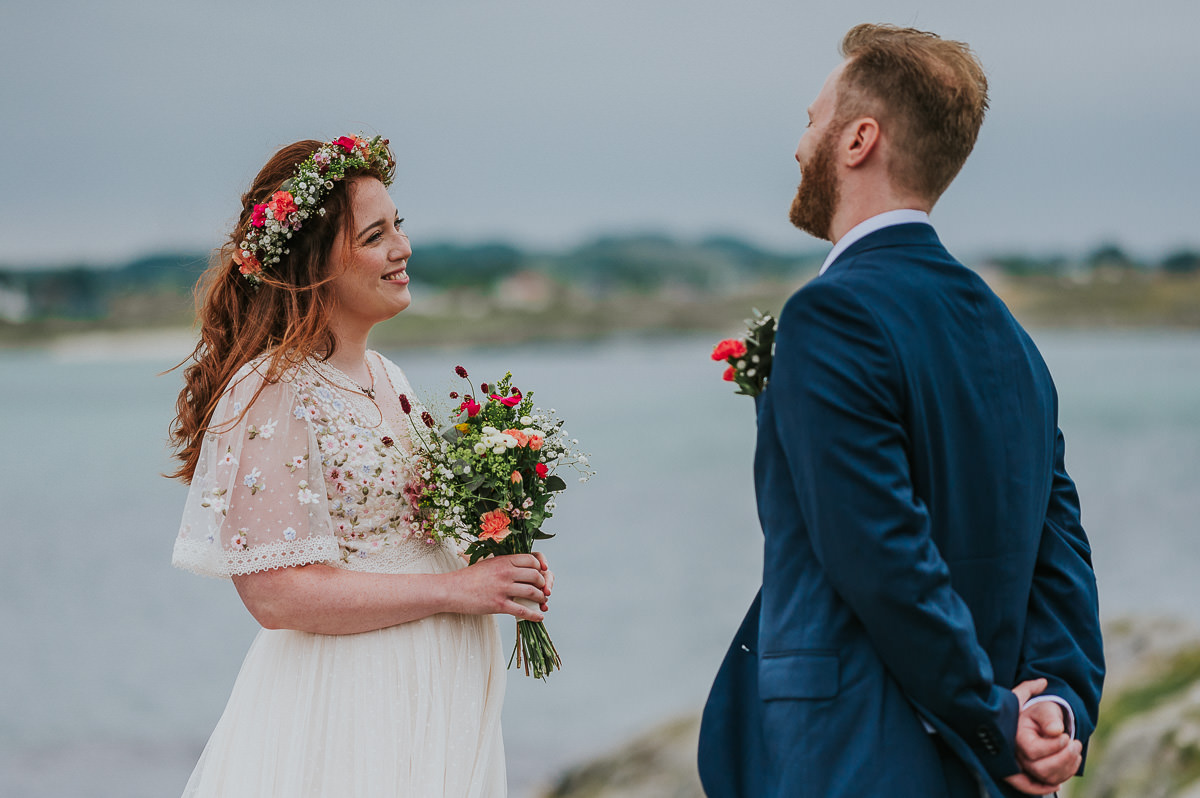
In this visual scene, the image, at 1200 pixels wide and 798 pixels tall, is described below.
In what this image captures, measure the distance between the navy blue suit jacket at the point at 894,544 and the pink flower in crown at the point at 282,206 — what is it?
1.08 m

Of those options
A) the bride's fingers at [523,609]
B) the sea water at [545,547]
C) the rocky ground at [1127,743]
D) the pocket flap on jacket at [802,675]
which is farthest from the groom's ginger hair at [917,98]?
the sea water at [545,547]

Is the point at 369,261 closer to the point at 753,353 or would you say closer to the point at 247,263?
the point at 247,263

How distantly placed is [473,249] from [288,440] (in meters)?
10.7

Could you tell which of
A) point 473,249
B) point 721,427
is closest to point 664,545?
point 721,427

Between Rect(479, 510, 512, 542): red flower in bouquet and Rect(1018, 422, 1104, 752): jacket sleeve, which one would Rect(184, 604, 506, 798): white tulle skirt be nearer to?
Rect(479, 510, 512, 542): red flower in bouquet

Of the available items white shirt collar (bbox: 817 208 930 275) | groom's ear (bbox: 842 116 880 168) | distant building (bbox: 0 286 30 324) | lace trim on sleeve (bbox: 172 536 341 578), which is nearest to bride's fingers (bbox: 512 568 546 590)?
lace trim on sleeve (bbox: 172 536 341 578)

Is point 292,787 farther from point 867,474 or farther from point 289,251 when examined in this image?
point 867,474

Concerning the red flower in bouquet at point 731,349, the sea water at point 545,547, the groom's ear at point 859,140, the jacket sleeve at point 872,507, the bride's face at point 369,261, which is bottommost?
the sea water at point 545,547

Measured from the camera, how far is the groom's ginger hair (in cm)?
152

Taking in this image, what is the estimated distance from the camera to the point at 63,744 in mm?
8898

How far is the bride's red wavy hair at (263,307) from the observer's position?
2.05 m

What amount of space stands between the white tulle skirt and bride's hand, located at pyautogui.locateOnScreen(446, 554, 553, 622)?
118 mm

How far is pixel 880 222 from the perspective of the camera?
5.07 ft

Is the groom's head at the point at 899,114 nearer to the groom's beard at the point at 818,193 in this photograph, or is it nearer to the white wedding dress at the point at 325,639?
the groom's beard at the point at 818,193
